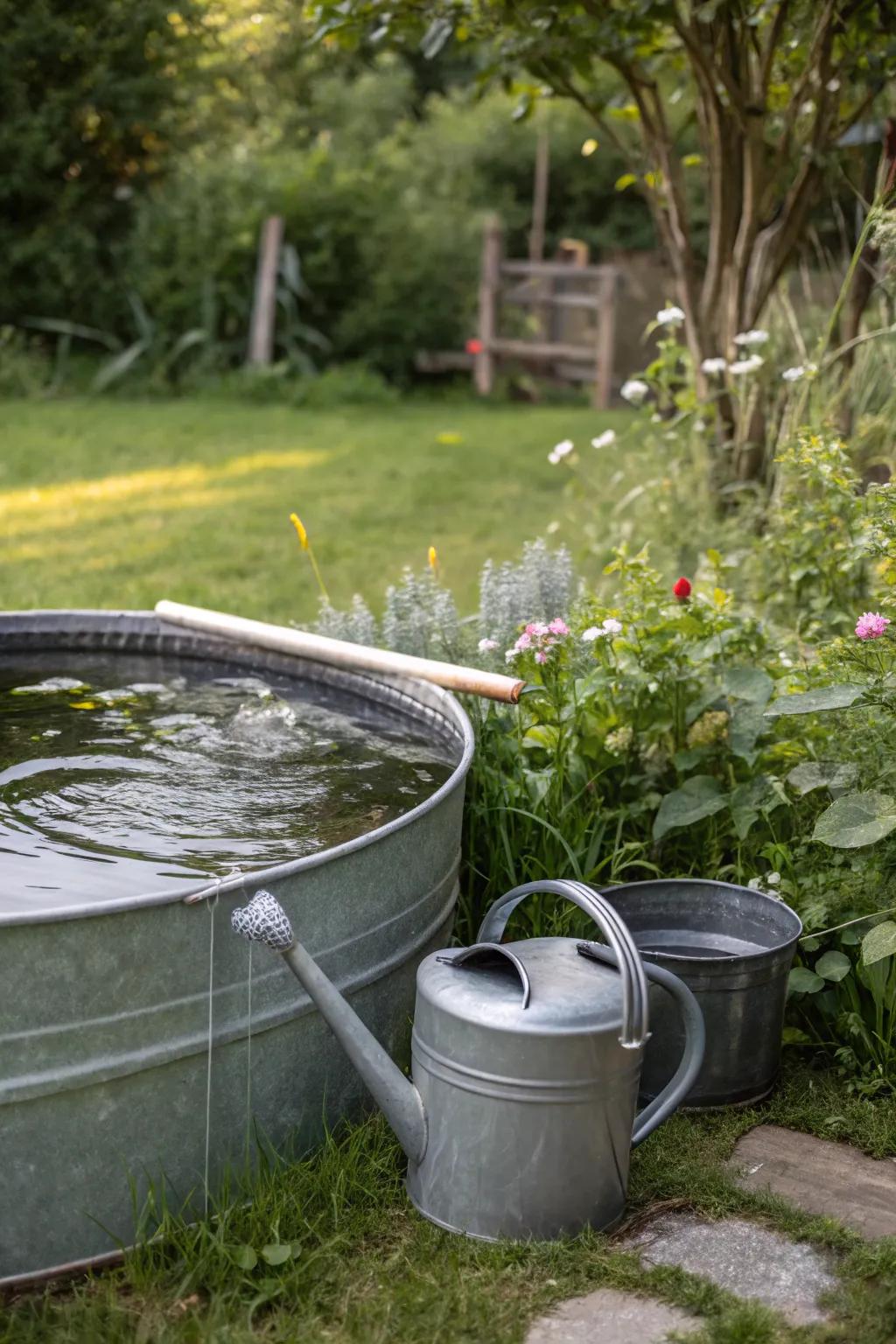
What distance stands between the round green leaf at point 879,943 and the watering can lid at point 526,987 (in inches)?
22.3

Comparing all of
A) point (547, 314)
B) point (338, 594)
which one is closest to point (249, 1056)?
point (338, 594)

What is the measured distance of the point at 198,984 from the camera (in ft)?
6.84

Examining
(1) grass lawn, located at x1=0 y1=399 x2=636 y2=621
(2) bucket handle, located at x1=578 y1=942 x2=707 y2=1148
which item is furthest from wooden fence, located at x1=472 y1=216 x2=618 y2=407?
(2) bucket handle, located at x1=578 y1=942 x2=707 y2=1148

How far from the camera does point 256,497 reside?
7664mm

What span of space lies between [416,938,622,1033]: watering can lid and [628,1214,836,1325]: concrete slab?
0.40 m

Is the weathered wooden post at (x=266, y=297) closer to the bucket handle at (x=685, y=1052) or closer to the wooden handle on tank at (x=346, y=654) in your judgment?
the wooden handle on tank at (x=346, y=654)

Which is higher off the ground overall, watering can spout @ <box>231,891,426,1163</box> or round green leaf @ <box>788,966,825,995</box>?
watering can spout @ <box>231,891,426,1163</box>

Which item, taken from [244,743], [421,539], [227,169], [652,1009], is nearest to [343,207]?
[227,169]

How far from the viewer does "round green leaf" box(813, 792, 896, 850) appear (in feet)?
8.49

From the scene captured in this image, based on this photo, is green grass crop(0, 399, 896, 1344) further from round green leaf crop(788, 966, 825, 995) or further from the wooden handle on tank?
the wooden handle on tank

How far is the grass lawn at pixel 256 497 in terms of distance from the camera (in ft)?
19.3

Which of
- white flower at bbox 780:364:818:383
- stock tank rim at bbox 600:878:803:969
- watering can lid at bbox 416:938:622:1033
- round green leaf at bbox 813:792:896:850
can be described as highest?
white flower at bbox 780:364:818:383

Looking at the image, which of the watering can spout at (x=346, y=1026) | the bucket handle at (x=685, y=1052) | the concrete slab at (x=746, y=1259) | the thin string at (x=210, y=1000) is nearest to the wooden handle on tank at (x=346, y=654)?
the bucket handle at (x=685, y=1052)

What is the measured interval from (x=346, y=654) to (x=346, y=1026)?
3.60ft
